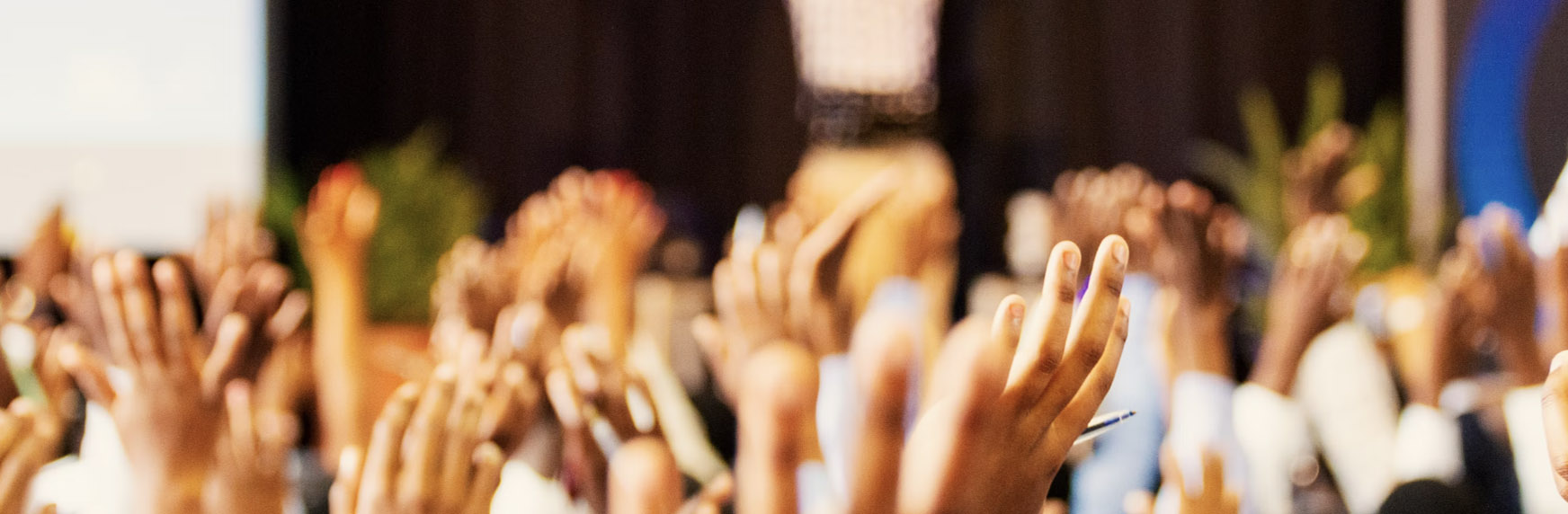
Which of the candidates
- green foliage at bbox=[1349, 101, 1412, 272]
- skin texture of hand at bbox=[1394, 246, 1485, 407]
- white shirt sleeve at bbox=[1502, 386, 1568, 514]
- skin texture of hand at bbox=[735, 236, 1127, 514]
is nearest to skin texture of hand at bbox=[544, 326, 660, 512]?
skin texture of hand at bbox=[735, 236, 1127, 514]

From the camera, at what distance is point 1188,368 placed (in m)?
1.59

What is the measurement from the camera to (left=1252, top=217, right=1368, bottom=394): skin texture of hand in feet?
5.07

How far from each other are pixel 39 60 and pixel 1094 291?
3.96 meters

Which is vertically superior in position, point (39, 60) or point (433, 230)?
point (39, 60)

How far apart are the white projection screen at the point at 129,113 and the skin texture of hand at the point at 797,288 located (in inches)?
117

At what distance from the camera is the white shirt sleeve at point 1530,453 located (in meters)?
1.31

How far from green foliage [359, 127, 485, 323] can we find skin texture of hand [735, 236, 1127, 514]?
2.93m

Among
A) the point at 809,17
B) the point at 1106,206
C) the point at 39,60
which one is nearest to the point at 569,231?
the point at 1106,206

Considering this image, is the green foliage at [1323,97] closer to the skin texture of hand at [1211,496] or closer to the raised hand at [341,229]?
the raised hand at [341,229]

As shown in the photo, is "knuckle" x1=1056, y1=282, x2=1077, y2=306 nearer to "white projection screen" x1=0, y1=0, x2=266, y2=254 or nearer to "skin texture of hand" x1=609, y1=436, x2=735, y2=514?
"skin texture of hand" x1=609, y1=436, x2=735, y2=514

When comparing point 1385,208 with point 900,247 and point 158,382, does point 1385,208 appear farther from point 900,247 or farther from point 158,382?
point 158,382

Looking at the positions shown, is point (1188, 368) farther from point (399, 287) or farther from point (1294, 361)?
point (399, 287)

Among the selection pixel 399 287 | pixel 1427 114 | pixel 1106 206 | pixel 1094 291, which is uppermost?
pixel 1094 291

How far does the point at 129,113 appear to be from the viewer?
3889 millimetres
